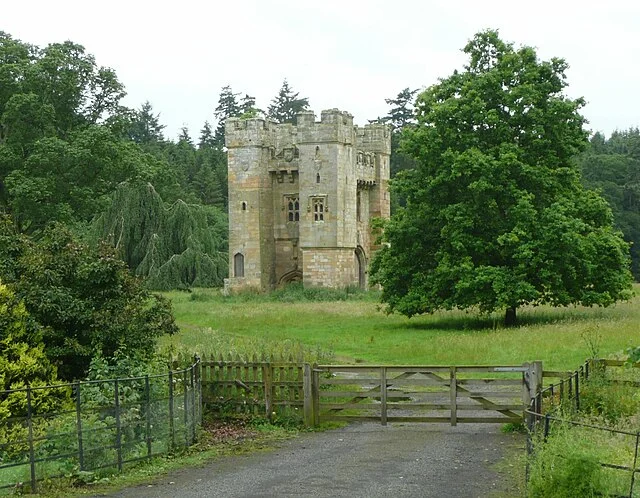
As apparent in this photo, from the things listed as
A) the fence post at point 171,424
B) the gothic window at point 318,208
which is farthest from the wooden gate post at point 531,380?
the gothic window at point 318,208

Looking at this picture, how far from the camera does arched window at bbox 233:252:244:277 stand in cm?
6353

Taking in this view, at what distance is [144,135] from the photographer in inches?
5054

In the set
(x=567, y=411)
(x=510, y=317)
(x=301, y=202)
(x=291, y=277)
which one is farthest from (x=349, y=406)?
(x=291, y=277)

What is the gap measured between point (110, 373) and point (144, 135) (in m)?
113

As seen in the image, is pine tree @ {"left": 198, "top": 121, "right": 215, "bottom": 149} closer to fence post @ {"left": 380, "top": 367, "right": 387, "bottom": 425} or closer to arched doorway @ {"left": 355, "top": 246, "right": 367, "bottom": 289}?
arched doorway @ {"left": 355, "top": 246, "right": 367, "bottom": 289}

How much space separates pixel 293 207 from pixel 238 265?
5.00m

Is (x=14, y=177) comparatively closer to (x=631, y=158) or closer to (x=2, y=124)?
(x=2, y=124)

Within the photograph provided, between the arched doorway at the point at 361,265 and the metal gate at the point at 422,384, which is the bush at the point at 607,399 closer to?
the metal gate at the point at 422,384

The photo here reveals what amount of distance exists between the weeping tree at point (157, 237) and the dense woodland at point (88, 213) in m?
0.08

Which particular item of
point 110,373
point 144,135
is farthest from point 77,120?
point 144,135

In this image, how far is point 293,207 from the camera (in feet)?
211

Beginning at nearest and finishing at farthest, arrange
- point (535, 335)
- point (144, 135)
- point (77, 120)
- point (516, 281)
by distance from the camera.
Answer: point (535, 335), point (516, 281), point (77, 120), point (144, 135)

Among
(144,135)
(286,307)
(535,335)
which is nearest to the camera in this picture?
(535,335)

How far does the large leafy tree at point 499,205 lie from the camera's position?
36625mm
